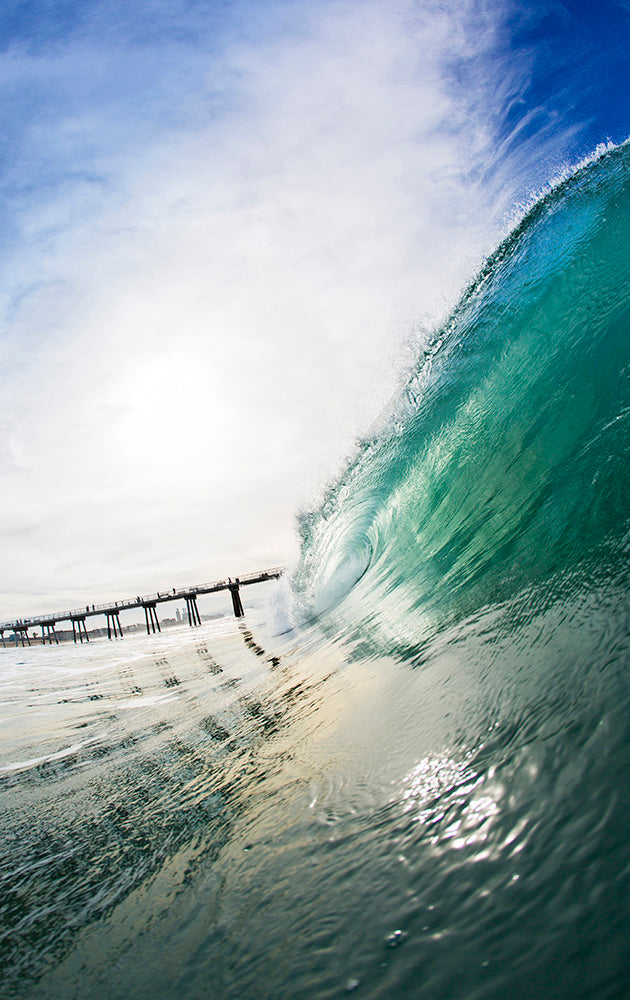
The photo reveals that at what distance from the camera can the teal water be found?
0.88m

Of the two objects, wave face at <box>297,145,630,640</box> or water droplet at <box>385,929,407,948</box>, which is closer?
water droplet at <box>385,929,407,948</box>

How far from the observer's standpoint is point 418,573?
4816mm

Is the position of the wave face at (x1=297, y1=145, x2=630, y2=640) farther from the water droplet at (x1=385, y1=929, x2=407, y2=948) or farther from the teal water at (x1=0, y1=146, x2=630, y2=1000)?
the water droplet at (x1=385, y1=929, x2=407, y2=948)

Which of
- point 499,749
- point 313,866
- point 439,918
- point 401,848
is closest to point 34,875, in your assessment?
point 313,866

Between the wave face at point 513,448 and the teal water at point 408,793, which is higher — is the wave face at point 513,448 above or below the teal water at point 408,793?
above

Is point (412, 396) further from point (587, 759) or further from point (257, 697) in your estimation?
point (587, 759)

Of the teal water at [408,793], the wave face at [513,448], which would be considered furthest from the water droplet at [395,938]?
the wave face at [513,448]

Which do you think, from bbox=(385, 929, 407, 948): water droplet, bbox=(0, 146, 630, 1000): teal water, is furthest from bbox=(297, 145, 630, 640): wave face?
bbox=(385, 929, 407, 948): water droplet

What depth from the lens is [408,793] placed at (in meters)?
1.39

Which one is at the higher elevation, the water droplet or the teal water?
the teal water

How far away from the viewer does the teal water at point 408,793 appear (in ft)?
2.89

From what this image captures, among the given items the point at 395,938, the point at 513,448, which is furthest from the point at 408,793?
the point at 513,448

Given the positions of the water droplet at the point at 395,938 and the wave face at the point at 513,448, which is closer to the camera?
the water droplet at the point at 395,938

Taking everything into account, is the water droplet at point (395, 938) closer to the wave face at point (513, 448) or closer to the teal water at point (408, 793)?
the teal water at point (408, 793)
